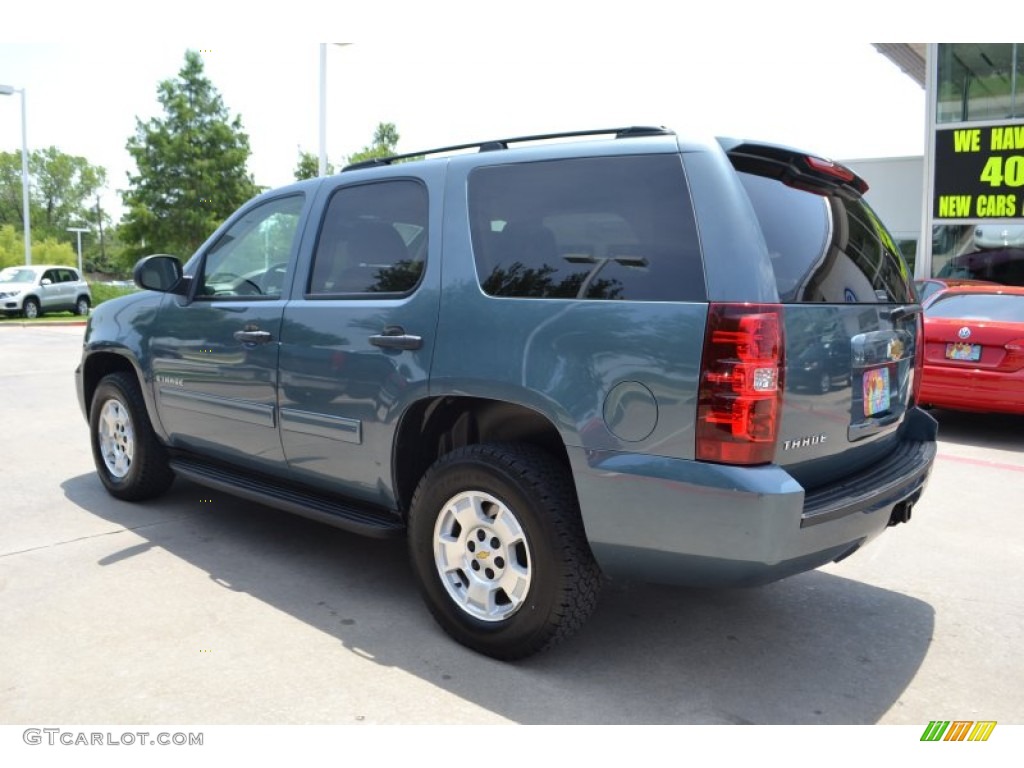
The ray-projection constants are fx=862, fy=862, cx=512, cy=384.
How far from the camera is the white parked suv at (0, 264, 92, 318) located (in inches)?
987

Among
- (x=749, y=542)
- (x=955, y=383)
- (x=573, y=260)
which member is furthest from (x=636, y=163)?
(x=955, y=383)

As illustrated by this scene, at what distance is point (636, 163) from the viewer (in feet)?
10.2

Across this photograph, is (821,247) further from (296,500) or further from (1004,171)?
(1004,171)

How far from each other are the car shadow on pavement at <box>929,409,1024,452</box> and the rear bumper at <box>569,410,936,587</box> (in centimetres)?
573

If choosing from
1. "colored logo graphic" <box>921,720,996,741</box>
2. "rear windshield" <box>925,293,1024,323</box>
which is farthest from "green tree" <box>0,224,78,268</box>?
"colored logo graphic" <box>921,720,996,741</box>

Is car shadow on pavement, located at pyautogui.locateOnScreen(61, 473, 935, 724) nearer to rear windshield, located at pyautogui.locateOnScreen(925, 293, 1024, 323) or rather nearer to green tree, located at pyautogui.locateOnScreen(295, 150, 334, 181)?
rear windshield, located at pyautogui.locateOnScreen(925, 293, 1024, 323)

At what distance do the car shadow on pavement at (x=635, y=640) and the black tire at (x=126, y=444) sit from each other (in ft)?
1.71


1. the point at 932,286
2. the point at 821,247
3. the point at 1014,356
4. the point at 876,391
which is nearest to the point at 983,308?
the point at 1014,356

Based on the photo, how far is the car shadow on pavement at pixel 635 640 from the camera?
3.04 metres

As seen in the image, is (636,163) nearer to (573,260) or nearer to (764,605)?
(573,260)

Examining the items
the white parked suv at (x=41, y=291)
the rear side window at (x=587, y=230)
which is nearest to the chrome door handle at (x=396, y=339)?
the rear side window at (x=587, y=230)

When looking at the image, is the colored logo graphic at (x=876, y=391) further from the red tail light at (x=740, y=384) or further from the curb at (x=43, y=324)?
the curb at (x=43, y=324)

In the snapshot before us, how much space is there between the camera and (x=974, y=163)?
1741 cm

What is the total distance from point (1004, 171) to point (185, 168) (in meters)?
28.3
